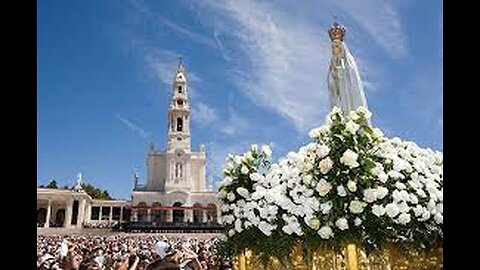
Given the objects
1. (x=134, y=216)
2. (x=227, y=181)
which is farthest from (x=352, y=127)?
(x=134, y=216)

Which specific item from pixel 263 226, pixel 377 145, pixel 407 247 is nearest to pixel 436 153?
pixel 377 145

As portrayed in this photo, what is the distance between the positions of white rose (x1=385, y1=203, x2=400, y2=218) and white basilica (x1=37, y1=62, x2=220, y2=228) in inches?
1754

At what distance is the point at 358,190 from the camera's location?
10.4ft

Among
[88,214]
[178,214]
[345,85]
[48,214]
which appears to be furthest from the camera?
[88,214]

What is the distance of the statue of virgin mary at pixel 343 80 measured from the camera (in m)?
10.9

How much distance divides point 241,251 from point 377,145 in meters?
1.52

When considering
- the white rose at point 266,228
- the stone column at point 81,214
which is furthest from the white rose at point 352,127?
the stone column at point 81,214

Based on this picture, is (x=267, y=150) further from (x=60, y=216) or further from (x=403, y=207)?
(x=60, y=216)

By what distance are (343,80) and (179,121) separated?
45.0 meters

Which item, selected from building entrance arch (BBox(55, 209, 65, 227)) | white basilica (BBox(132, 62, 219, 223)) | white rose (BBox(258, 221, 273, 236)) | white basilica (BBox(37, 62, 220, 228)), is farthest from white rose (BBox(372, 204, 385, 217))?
building entrance arch (BBox(55, 209, 65, 227))

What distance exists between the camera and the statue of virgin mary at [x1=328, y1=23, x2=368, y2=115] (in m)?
10.9
